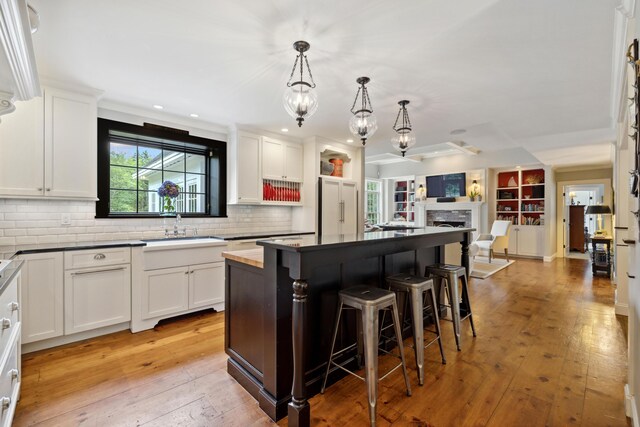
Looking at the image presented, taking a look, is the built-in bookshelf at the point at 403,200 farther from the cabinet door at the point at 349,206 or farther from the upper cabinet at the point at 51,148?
the upper cabinet at the point at 51,148

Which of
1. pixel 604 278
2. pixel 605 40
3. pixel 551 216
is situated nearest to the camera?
pixel 605 40

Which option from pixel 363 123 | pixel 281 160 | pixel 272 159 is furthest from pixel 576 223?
pixel 363 123

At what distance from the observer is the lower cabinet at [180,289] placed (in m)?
3.12

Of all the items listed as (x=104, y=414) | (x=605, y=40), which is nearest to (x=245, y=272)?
(x=104, y=414)

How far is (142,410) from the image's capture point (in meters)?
1.85

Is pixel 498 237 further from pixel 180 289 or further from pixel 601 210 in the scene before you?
pixel 180 289

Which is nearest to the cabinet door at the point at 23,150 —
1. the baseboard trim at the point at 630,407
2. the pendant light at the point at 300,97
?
the pendant light at the point at 300,97

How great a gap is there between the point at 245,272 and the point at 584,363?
2.77 metres

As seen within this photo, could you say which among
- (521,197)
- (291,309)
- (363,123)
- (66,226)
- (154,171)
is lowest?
(291,309)

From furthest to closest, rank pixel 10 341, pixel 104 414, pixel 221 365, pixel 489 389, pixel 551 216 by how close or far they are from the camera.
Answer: pixel 551 216 → pixel 221 365 → pixel 489 389 → pixel 104 414 → pixel 10 341

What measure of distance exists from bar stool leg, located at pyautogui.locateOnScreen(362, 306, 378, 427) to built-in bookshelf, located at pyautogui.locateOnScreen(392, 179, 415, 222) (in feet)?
27.8

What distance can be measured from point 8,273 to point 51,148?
1.72 meters

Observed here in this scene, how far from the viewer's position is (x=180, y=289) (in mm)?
3324

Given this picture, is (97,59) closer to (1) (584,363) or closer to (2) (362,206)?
(2) (362,206)
